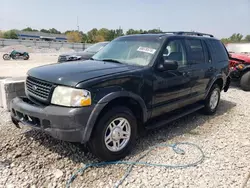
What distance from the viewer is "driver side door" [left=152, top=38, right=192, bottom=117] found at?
358 centimetres

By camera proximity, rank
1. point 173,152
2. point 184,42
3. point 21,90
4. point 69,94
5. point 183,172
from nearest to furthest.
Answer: point 69,94 → point 183,172 → point 173,152 → point 184,42 → point 21,90

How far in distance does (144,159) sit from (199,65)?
2.34 m

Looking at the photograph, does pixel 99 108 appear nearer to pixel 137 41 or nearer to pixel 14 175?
pixel 14 175

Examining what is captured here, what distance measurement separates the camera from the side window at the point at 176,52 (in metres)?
3.77

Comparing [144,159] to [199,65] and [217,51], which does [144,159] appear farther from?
[217,51]

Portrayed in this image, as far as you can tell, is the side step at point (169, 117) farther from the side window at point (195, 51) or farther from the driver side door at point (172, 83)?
the side window at point (195, 51)

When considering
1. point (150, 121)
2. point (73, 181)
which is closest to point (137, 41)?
point (150, 121)

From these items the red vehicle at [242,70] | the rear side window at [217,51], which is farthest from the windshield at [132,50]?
the red vehicle at [242,70]

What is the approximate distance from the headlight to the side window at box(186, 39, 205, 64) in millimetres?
2427

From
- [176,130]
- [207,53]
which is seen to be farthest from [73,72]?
[207,53]

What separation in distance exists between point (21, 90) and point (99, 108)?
2.63 m

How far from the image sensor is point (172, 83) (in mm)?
3814

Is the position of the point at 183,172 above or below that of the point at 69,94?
below

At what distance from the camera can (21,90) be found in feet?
15.1
